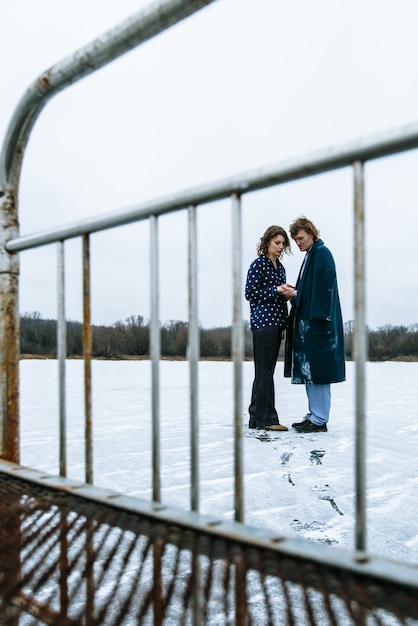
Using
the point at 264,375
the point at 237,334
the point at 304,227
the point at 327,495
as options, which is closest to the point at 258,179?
the point at 237,334

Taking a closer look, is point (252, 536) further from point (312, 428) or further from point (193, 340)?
point (312, 428)

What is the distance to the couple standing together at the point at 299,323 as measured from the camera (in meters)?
3.96

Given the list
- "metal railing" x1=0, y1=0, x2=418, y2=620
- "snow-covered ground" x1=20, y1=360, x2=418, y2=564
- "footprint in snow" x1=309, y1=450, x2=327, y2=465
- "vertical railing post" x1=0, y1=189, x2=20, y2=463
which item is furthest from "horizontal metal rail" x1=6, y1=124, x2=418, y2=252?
"footprint in snow" x1=309, y1=450, x2=327, y2=465

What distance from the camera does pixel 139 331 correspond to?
1.93 m

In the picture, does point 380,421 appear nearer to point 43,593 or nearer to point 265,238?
point 265,238

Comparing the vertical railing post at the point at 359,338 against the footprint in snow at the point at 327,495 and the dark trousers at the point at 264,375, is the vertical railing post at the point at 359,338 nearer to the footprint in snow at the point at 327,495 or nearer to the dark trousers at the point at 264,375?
the footprint in snow at the point at 327,495

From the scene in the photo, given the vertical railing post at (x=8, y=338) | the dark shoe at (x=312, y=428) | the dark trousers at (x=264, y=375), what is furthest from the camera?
the dark trousers at (x=264, y=375)

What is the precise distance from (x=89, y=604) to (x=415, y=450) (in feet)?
9.35

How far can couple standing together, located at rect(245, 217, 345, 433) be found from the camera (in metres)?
3.96

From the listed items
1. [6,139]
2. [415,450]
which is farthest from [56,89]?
[415,450]

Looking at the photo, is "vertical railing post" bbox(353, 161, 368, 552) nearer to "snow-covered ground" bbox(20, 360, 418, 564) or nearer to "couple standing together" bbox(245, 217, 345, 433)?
"snow-covered ground" bbox(20, 360, 418, 564)

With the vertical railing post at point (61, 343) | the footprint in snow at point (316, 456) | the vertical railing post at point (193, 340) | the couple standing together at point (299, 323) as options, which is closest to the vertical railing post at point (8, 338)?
the vertical railing post at point (61, 343)

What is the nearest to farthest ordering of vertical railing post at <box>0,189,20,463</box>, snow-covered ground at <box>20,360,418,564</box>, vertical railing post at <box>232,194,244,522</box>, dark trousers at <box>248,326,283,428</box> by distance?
vertical railing post at <box>232,194,244,522</box> → vertical railing post at <box>0,189,20,463</box> → snow-covered ground at <box>20,360,418,564</box> → dark trousers at <box>248,326,283,428</box>

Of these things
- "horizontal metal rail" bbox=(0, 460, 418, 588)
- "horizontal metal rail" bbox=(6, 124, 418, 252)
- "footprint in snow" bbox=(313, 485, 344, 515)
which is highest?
"horizontal metal rail" bbox=(6, 124, 418, 252)
